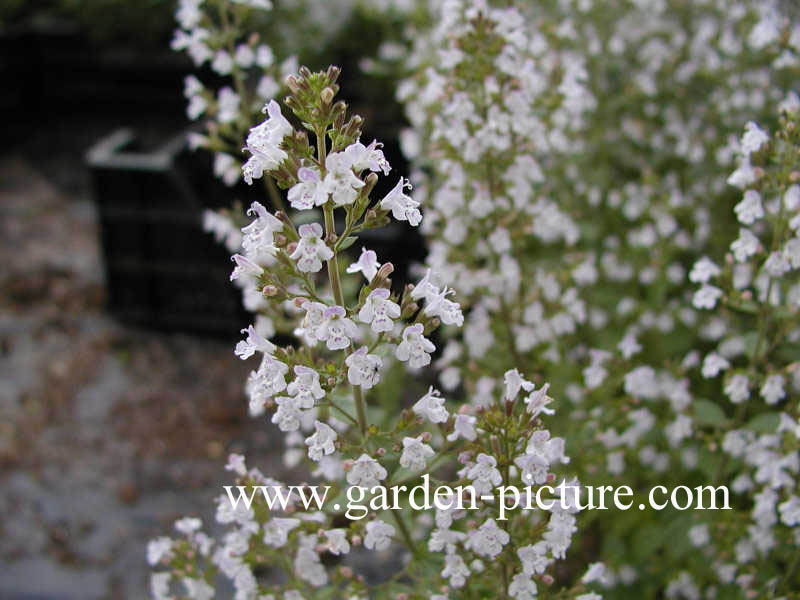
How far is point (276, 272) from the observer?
175 centimetres

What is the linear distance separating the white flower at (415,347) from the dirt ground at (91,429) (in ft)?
7.70

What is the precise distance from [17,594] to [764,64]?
3996mm

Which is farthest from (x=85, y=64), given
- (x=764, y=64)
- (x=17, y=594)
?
(x=764, y=64)

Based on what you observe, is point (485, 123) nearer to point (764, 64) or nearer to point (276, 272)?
point (276, 272)

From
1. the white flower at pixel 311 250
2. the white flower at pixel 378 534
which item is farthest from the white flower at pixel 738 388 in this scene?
the white flower at pixel 311 250

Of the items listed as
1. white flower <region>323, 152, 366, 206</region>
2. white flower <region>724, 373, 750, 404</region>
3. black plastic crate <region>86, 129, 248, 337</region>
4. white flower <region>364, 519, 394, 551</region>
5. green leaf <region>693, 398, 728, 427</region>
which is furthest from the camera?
black plastic crate <region>86, 129, 248, 337</region>

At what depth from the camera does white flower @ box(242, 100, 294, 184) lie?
153cm

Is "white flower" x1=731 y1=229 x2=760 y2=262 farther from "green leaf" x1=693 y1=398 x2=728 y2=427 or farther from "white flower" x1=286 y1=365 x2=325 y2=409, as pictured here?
"white flower" x1=286 y1=365 x2=325 y2=409

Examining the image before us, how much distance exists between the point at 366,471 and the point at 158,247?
327cm

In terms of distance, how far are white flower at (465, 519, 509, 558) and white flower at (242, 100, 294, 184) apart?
809 millimetres

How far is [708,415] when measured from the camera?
240 cm

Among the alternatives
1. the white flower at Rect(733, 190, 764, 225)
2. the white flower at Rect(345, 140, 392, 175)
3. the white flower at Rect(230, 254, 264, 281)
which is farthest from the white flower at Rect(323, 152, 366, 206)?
the white flower at Rect(733, 190, 764, 225)

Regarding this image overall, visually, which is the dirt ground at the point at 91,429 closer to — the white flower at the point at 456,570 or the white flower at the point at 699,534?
the white flower at the point at 699,534

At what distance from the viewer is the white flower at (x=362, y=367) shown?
5.14ft
